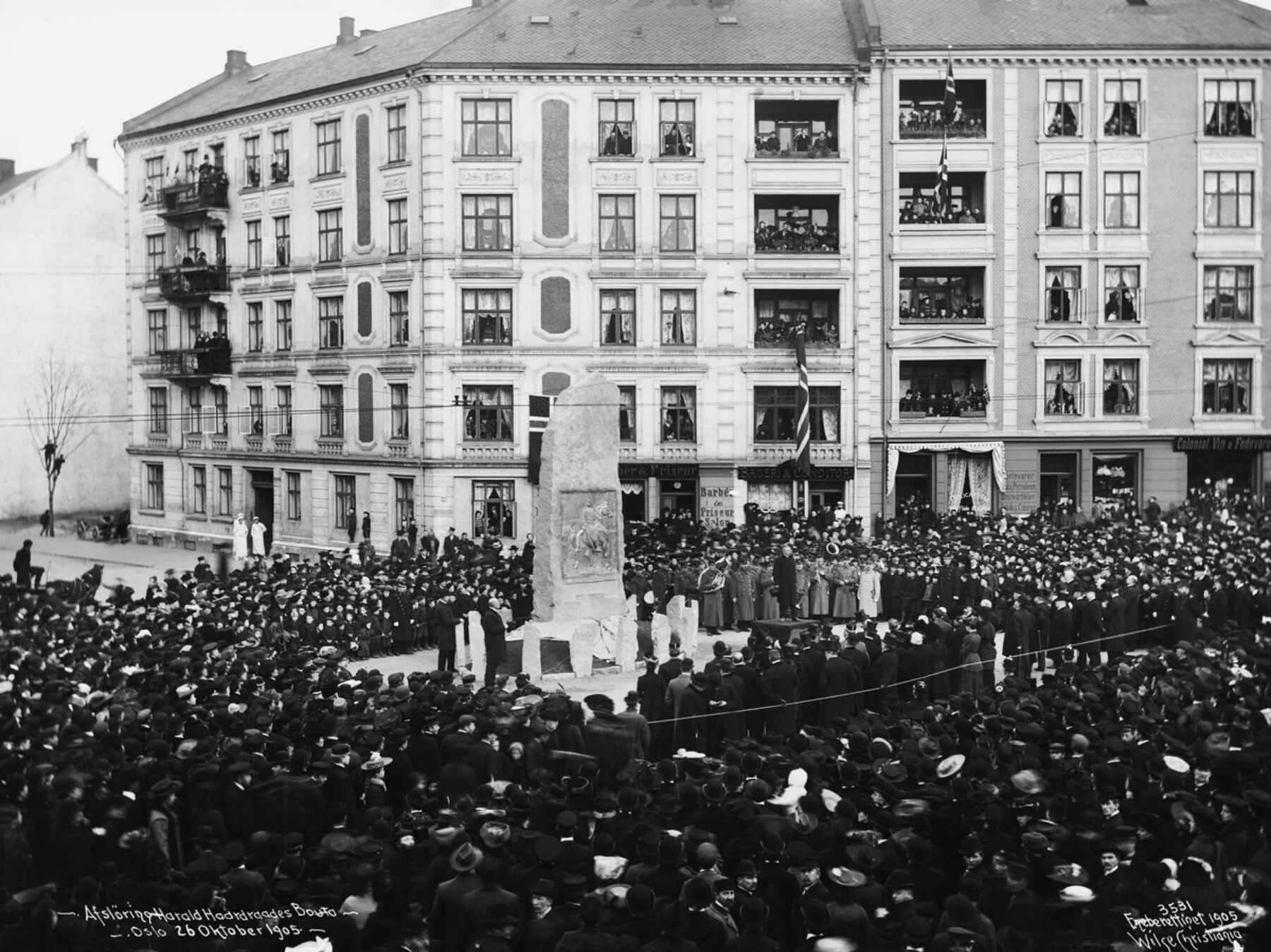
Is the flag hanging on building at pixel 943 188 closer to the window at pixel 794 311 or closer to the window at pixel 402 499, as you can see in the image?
the window at pixel 794 311

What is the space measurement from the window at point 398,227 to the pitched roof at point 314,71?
3.93 meters

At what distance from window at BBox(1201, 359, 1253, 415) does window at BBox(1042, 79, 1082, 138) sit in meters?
8.59

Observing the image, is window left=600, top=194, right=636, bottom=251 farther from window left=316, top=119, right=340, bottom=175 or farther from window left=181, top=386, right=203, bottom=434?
window left=181, top=386, right=203, bottom=434

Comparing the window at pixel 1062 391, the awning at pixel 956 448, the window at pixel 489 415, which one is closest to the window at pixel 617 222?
the window at pixel 489 415

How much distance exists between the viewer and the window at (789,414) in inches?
1617

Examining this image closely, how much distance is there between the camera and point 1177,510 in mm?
38406

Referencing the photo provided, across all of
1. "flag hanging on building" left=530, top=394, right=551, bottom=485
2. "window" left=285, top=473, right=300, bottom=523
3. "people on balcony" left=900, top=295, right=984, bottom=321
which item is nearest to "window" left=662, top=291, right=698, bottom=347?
"flag hanging on building" left=530, top=394, right=551, bottom=485

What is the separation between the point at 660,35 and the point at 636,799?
35.1m

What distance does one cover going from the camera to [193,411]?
1890 inches

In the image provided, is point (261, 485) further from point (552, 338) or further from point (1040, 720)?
point (1040, 720)

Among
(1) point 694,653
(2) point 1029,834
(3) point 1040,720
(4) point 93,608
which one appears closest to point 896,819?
(2) point 1029,834

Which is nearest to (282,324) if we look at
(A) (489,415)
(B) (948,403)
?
(A) (489,415)

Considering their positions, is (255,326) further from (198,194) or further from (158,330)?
(158,330)

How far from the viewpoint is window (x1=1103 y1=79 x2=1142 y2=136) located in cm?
4122
